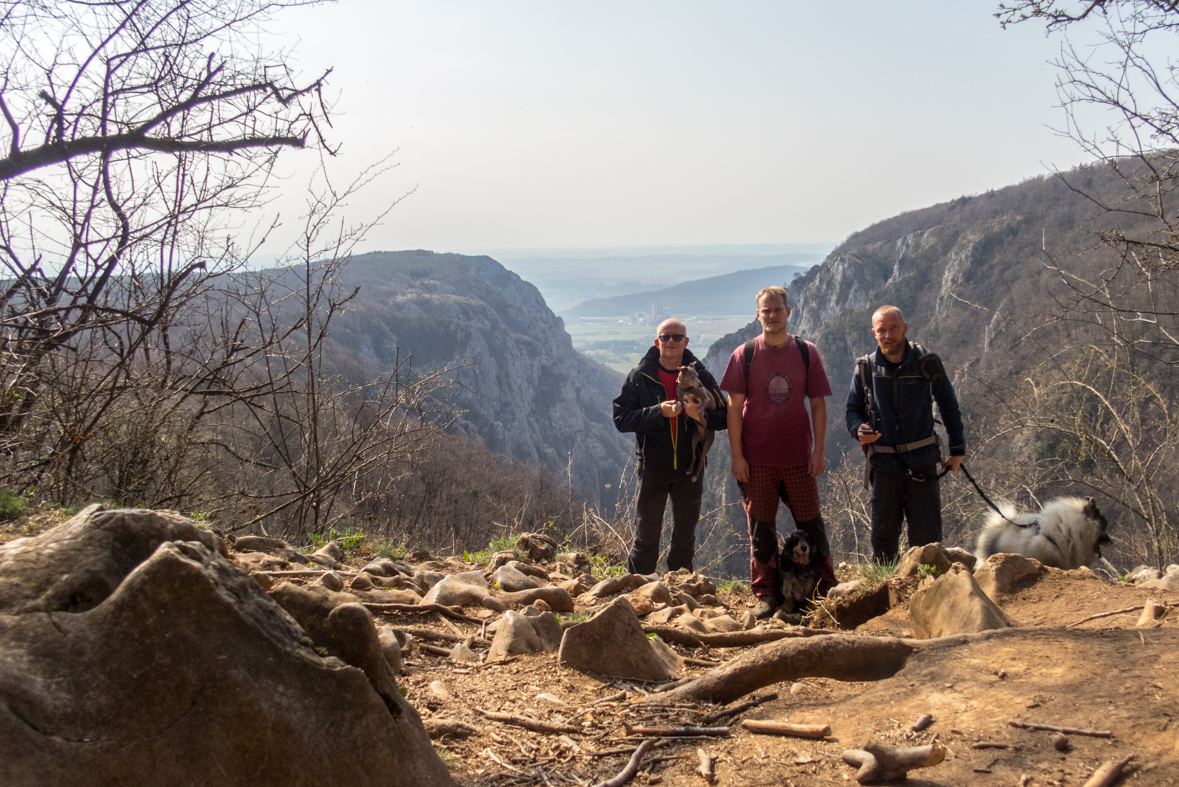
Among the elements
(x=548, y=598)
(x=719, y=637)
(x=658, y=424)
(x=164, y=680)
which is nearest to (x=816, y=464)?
(x=658, y=424)

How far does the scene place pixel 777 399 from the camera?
462 cm

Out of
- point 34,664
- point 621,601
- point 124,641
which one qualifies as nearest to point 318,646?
point 124,641

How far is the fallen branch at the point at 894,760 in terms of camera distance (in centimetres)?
179

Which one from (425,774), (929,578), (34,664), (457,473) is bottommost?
(457,473)

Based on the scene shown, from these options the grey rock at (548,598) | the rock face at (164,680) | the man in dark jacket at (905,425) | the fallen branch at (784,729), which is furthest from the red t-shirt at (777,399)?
the rock face at (164,680)

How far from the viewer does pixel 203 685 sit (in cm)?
150

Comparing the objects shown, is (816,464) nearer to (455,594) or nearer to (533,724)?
(455,594)

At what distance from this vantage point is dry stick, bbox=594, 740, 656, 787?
2003mm

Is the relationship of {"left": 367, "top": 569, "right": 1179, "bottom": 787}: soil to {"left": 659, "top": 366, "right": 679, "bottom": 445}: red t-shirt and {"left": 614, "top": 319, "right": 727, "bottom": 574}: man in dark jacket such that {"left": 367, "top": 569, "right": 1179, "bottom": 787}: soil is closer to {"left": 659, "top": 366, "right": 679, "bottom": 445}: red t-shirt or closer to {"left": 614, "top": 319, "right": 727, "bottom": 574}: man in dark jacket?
{"left": 614, "top": 319, "right": 727, "bottom": 574}: man in dark jacket

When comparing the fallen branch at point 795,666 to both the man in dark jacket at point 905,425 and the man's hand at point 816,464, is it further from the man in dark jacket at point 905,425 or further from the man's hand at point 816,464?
the man in dark jacket at point 905,425

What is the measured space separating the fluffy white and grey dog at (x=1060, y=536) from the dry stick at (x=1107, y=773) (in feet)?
13.3

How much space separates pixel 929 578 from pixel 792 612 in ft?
3.56

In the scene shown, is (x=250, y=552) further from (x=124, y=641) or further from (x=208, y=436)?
(x=208, y=436)

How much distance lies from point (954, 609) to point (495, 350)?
92.3 m
